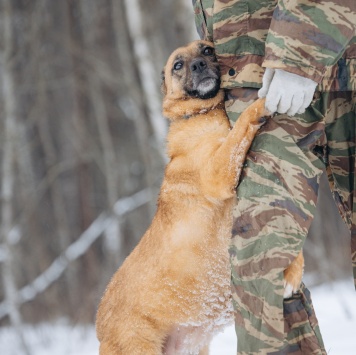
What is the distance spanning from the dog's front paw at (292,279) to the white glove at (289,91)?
0.61 m

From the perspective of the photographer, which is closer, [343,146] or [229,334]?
[343,146]

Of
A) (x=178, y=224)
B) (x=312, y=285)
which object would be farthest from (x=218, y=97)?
(x=312, y=285)

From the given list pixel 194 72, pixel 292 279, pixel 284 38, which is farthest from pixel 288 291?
pixel 194 72

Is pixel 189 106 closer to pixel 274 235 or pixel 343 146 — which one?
pixel 343 146

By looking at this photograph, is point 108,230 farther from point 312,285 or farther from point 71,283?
point 312,285

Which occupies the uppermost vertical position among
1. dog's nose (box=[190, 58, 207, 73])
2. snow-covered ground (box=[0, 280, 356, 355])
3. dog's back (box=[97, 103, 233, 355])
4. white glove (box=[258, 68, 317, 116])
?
dog's nose (box=[190, 58, 207, 73])

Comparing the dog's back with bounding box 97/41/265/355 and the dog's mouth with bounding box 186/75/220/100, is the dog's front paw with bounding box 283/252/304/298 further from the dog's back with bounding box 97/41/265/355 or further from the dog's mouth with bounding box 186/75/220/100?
the dog's mouth with bounding box 186/75/220/100

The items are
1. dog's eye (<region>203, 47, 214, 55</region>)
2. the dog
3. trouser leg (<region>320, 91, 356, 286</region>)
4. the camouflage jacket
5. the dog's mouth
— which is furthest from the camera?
dog's eye (<region>203, 47, 214, 55</region>)

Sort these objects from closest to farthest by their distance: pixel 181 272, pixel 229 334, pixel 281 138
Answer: pixel 281 138
pixel 181 272
pixel 229 334

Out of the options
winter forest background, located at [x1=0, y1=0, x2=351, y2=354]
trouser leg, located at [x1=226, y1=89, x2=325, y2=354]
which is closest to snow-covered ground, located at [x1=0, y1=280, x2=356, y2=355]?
winter forest background, located at [x1=0, y1=0, x2=351, y2=354]

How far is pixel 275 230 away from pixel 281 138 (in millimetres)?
369

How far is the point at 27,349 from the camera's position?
254 inches

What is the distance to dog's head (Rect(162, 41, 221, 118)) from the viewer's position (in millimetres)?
3115

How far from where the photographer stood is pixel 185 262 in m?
2.88
